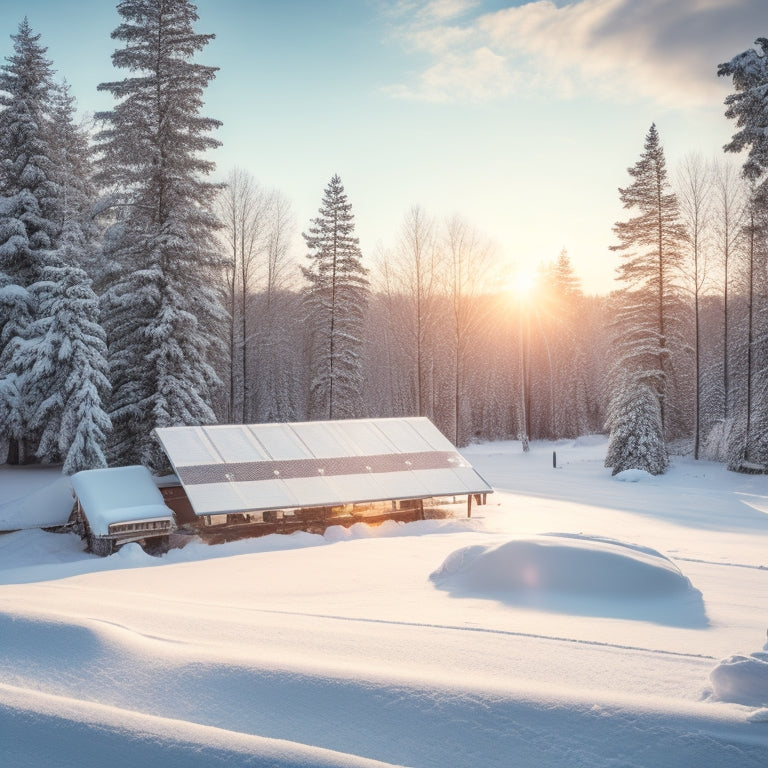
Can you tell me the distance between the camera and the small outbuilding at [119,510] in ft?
48.5

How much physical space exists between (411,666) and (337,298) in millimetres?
28838

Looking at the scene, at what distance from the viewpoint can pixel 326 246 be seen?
32.9 metres

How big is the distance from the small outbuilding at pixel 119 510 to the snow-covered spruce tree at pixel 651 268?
21.2 m

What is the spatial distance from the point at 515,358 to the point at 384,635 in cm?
4815

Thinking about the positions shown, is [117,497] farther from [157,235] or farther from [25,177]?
[25,177]

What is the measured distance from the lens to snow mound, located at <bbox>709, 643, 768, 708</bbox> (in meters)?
4.32

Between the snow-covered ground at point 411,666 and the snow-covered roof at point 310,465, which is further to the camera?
the snow-covered roof at point 310,465

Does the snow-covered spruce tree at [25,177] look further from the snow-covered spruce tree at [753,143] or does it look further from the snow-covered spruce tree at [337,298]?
the snow-covered spruce tree at [753,143]

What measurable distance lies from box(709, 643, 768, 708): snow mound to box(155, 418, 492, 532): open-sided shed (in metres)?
12.1

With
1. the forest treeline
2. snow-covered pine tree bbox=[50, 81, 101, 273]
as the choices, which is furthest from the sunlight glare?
snow-covered pine tree bbox=[50, 81, 101, 273]

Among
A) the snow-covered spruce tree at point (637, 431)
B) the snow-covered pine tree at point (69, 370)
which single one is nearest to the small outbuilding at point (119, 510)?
the snow-covered pine tree at point (69, 370)

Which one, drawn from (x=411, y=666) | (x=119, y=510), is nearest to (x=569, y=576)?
(x=411, y=666)

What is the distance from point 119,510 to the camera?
15.1 meters

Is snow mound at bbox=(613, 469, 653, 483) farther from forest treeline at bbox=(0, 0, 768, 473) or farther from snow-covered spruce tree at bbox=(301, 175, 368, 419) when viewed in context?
snow-covered spruce tree at bbox=(301, 175, 368, 419)
